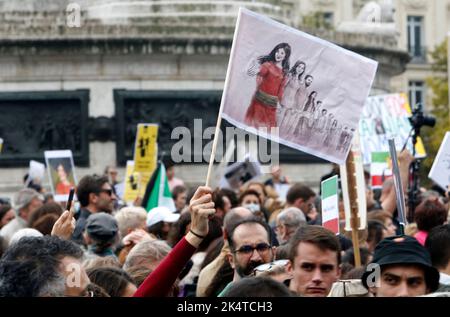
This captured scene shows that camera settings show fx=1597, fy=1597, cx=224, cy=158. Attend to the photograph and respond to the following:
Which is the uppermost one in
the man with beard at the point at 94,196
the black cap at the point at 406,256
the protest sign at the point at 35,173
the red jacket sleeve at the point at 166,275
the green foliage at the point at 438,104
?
the black cap at the point at 406,256

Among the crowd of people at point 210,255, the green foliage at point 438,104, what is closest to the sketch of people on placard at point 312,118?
the crowd of people at point 210,255

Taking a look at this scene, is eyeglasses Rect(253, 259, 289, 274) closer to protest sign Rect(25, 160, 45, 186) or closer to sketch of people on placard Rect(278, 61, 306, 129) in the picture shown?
sketch of people on placard Rect(278, 61, 306, 129)

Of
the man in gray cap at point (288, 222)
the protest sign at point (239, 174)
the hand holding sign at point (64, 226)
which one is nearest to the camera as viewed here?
the hand holding sign at point (64, 226)

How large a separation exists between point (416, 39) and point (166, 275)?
82916 mm

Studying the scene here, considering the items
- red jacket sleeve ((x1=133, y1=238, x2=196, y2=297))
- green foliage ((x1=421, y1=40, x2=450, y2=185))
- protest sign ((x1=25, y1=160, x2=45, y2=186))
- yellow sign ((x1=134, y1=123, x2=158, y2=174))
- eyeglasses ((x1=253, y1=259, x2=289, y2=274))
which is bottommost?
green foliage ((x1=421, y1=40, x2=450, y2=185))

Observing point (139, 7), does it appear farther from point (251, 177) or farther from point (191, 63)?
point (251, 177)

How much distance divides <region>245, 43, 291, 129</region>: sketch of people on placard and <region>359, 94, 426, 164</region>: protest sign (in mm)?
11266

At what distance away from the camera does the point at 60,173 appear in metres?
21.5

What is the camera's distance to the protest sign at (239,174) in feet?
70.1

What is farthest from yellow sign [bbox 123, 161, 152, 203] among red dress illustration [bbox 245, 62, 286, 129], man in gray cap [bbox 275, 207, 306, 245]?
red dress illustration [bbox 245, 62, 286, 129]

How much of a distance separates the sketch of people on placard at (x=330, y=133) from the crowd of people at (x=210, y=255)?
669mm

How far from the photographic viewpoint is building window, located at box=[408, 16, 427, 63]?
289 feet

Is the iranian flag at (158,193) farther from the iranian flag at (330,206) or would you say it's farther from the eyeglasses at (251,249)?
the eyeglasses at (251,249)
